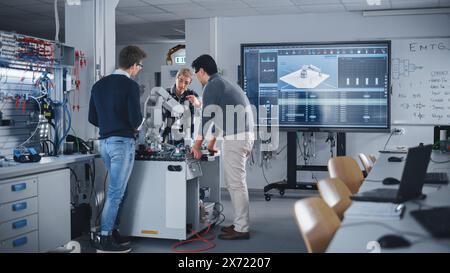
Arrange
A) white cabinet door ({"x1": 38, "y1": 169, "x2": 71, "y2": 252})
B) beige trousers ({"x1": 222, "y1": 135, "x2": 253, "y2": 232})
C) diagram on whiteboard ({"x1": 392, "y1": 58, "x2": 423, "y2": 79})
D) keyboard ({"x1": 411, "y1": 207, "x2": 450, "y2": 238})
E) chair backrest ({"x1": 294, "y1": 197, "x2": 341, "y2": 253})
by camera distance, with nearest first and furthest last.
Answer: keyboard ({"x1": 411, "y1": 207, "x2": 450, "y2": 238}) → chair backrest ({"x1": 294, "y1": 197, "x2": 341, "y2": 253}) → white cabinet door ({"x1": 38, "y1": 169, "x2": 71, "y2": 252}) → beige trousers ({"x1": 222, "y1": 135, "x2": 253, "y2": 232}) → diagram on whiteboard ({"x1": 392, "y1": 58, "x2": 423, "y2": 79})

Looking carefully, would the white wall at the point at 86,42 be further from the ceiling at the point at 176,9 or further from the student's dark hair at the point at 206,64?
the ceiling at the point at 176,9

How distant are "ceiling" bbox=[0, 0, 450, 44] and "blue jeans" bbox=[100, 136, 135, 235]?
8.97 ft

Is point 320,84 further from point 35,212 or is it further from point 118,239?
point 35,212

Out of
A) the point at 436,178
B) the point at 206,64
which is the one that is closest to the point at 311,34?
the point at 206,64

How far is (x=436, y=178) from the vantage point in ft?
10.5

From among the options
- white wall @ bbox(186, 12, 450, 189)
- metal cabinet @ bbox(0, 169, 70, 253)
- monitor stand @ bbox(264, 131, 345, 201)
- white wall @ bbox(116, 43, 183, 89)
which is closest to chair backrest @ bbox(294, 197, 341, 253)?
metal cabinet @ bbox(0, 169, 70, 253)

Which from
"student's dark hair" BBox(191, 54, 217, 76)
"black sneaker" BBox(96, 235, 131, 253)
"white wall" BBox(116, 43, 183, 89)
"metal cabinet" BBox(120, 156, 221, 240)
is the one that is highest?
"white wall" BBox(116, 43, 183, 89)

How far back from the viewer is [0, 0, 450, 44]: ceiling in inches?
250

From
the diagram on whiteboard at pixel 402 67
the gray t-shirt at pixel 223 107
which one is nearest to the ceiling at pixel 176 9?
the diagram on whiteboard at pixel 402 67

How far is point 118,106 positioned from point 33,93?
2.46 feet

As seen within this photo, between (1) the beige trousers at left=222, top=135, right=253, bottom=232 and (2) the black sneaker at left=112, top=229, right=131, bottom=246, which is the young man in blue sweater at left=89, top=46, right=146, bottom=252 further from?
(1) the beige trousers at left=222, top=135, right=253, bottom=232

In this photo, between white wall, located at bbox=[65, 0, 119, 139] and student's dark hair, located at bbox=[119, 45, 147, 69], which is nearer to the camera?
student's dark hair, located at bbox=[119, 45, 147, 69]

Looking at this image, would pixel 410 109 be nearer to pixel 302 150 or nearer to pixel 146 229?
pixel 302 150

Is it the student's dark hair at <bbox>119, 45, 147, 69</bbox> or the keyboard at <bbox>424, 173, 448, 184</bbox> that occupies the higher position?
the student's dark hair at <bbox>119, 45, 147, 69</bbox>
